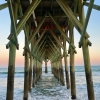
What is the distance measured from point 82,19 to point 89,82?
229cm

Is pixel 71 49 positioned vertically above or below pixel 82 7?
below

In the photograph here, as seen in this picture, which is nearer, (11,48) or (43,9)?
(11,48)

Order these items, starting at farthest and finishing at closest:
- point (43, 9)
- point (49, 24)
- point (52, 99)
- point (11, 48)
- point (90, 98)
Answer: point (49, 24) → point (43, 9) → point (52, 99) → point (11, 48) → point (90, 98)

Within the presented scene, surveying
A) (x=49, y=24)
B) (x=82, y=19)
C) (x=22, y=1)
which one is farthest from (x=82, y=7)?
(x=49, y=24)

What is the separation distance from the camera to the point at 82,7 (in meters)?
5.55

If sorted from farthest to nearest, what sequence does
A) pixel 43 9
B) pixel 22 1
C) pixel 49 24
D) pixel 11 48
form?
1. pixel 49 24
2. pixel 43 9
3. pixel 22 1
4. pixel 11 48

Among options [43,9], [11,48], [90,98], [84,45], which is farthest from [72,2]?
[90,98]

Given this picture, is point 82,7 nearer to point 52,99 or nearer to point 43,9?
point 43,9

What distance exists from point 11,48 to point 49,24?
6.47 meters

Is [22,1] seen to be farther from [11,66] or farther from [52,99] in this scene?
[52,99]

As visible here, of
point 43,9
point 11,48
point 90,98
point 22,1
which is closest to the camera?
point 90,98

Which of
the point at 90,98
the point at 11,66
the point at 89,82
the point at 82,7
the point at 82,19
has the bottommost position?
the point at 90,98

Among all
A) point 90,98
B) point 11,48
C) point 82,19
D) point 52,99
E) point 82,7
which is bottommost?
point 52,99

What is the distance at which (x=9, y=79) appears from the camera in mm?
5086
